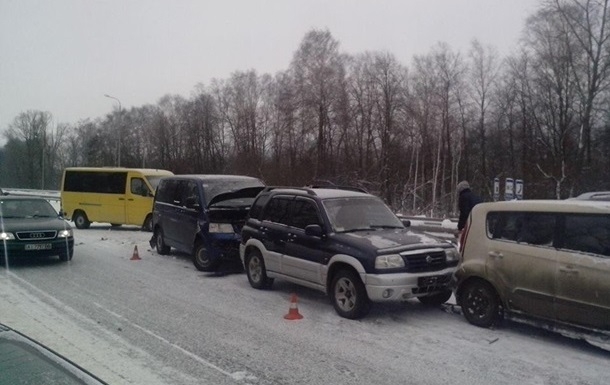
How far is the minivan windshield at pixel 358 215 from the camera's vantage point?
27.7 feet

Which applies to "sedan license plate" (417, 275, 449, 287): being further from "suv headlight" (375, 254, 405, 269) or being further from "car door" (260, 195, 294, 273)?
"car door" (260, 195, 294, 273)

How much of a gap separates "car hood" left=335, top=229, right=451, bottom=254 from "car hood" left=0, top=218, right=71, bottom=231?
7.42 metres

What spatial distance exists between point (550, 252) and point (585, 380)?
1.61 m

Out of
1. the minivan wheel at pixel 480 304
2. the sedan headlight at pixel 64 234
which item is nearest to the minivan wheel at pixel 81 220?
the sedan headlight at pixel 64 234

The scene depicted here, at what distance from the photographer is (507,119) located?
185 feet

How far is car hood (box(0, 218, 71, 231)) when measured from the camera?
11539 millimetres


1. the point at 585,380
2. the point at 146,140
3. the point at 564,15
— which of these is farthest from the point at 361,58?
the point at 585,380

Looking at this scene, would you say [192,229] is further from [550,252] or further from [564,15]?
[564,15]

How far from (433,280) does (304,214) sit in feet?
8.04

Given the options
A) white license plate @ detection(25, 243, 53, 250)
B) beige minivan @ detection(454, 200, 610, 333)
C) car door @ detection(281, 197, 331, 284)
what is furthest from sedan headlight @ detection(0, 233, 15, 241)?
beige minivan @ detection(454, 200, 610, 333)

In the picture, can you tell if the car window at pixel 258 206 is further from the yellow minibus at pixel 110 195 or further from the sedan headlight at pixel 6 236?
the yellow minibus at pixel 110 195

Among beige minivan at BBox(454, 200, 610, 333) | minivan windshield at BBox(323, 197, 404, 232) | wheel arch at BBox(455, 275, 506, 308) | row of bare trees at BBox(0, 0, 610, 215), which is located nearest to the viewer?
beige minivan at BBox(454, 200, 610, 333)

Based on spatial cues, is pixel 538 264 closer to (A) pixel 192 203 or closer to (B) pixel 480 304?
(B) pixel 480 304

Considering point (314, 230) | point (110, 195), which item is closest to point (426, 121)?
point (110, 195)
